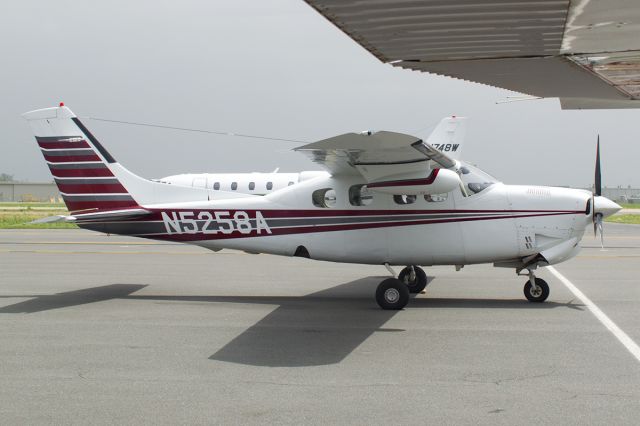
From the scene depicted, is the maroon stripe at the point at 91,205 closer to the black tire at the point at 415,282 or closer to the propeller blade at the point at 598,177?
the black tire at the point at 415,282

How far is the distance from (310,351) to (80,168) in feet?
21.8

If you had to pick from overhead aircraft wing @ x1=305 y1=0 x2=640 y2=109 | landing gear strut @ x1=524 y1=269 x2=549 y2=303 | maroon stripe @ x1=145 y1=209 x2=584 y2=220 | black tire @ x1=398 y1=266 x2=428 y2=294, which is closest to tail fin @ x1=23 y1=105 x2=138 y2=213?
maroon stripe @ x1=145 y1=209 x2=584 y2=220

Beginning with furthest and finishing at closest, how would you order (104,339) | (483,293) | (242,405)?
(483,293)
(104,339)
(242,405)

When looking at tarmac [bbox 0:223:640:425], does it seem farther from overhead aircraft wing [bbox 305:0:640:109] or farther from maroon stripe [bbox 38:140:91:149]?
overhead aircraft wing [bbox 305:0:640:109]

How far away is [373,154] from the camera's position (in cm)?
987

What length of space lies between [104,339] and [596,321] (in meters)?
6.45

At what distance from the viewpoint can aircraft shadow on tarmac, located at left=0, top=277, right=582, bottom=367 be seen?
785 centimetres

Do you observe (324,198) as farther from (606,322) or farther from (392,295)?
(606,322)

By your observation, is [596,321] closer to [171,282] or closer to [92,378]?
[92,378]

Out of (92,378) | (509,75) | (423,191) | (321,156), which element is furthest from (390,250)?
(92,378)

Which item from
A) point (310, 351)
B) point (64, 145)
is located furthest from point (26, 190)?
point (310, 351)

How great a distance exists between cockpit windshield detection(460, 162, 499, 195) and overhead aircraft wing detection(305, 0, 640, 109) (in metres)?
3.49

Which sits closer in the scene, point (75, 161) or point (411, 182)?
point (411, 182)

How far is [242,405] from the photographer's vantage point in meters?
5.94
